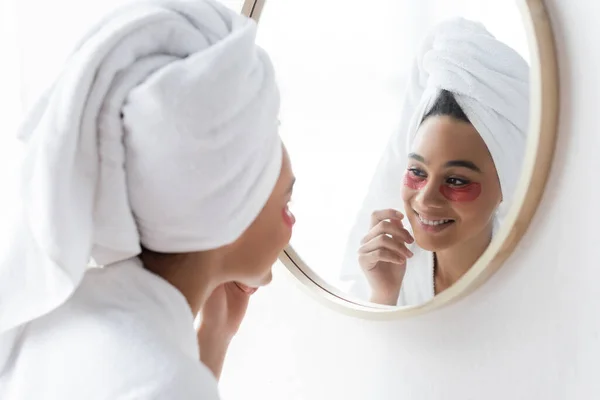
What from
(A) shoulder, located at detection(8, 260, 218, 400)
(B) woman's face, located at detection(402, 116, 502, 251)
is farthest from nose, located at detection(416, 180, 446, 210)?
(A) shoulder, located at detection(8, 260, 218, 400)

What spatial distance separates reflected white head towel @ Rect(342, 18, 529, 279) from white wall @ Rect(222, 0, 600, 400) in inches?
1.4

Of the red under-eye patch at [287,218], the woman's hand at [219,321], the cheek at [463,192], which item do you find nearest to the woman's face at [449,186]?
the cheek at [463,192]

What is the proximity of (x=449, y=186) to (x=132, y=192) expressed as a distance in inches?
11.4

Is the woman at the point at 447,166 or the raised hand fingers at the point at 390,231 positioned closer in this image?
the woman at the point at 447,166

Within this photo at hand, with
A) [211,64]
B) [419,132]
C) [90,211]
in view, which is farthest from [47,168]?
[419,132]

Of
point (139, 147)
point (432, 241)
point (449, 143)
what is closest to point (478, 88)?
point (449, 143)

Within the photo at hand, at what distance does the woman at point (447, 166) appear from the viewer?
0.65m

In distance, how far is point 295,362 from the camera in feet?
3.10

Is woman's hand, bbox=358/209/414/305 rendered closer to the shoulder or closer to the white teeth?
the white teeth

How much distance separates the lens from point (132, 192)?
625mm

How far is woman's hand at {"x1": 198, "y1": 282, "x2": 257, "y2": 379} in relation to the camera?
2.79 ft

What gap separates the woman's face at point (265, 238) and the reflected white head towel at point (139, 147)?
0.05 metres

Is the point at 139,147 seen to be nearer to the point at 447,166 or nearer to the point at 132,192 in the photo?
the point at 132,192

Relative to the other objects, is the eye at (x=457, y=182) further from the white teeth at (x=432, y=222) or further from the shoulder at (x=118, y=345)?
the shoulder at (x=118, y=345)
